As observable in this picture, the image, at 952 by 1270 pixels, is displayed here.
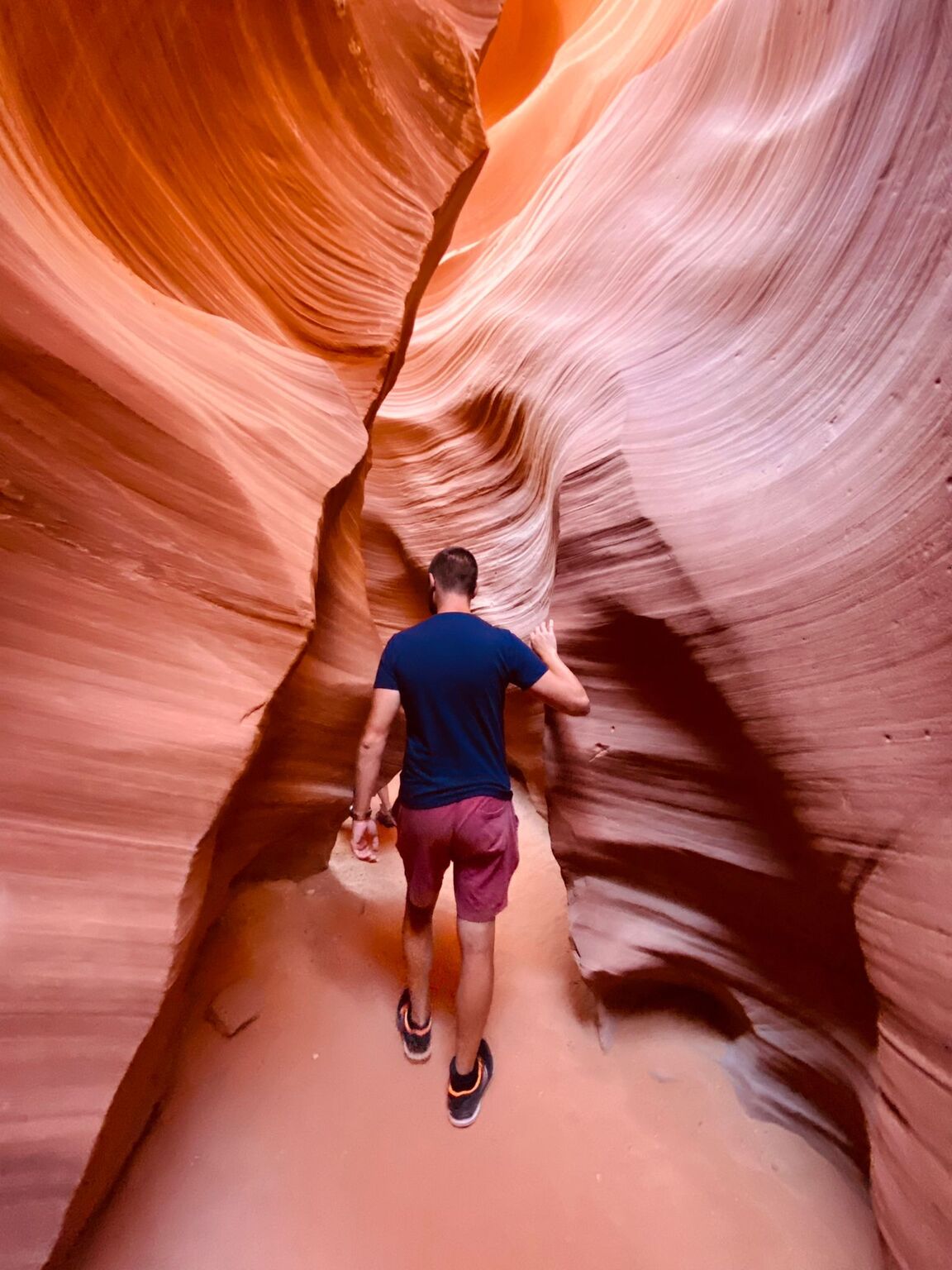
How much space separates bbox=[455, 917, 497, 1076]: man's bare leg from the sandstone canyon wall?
1.51ft

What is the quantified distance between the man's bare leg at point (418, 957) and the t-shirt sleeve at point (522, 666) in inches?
29.3

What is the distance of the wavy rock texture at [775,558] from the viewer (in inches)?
51.4

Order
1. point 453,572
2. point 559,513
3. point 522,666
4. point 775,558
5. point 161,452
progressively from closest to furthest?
point 161,452 < point 775,558 < point 522,666 < point 453,572 < point 559,513

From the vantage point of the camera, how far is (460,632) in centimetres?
186

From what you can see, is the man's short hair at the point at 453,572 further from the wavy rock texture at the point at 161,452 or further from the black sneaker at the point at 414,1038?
the black sneaker at the point at 414,1038

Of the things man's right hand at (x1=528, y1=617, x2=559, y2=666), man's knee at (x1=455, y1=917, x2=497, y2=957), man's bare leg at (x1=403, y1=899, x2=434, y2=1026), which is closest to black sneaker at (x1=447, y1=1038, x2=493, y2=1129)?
man's bare leg at (x1=403, y1=899, x2=434, y2=1026)

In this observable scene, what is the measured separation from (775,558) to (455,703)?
94cm

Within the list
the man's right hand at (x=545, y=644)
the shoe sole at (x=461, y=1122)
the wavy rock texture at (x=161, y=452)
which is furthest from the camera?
the man's right hand at (x=545, y=644)

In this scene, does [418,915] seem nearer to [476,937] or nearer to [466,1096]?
[476,937]

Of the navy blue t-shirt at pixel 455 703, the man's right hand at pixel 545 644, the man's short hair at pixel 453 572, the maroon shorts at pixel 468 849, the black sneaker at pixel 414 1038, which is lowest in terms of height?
the black sneaker at pixel 414 1038

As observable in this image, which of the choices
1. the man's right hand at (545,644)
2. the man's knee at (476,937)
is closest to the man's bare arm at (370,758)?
the man's knee at (476,937)

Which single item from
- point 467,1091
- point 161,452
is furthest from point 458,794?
point 161,452

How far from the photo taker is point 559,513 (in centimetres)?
229

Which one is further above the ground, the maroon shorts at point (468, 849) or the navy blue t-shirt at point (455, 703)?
the navy blue t-shirt at point (455, 703)
